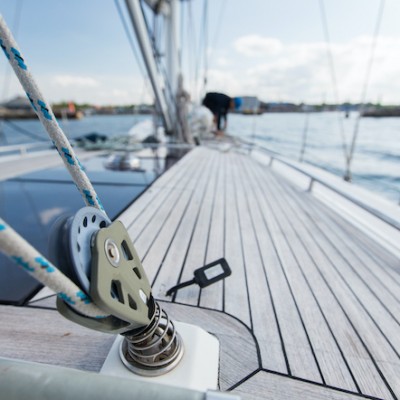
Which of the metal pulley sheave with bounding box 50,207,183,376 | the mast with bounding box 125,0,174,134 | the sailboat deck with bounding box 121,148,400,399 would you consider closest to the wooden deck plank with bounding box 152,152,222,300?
the sailboat deck with bounding box 121,148,400,399

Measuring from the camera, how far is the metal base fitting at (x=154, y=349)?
73 centimetres

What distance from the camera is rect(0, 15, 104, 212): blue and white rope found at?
565mm

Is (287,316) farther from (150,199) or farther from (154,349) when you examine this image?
(150,199)

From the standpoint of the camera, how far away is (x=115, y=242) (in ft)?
2.17

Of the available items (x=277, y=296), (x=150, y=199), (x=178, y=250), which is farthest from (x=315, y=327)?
(x=150, y=199)

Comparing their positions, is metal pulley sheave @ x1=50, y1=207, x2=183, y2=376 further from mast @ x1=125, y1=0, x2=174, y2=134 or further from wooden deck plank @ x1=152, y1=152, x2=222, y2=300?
mast @ x1=125, y1=0, x2=174, y2=134

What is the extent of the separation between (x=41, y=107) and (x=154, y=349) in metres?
0.73

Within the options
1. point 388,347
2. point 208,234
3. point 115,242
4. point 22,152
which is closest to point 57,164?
point 22,152

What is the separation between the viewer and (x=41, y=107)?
623 millimetres

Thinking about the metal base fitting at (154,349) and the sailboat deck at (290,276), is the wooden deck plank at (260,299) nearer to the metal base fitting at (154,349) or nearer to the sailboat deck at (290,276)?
the sailboat deck at (290,276)

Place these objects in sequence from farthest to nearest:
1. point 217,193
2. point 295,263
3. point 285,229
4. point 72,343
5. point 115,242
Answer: point 217,193
point 285,229
point 295,263
point 72,343
point 115,242

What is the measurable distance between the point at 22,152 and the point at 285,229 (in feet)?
15.8

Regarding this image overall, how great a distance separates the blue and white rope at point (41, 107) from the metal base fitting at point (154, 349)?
384 millimetres

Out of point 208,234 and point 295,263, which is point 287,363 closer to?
point 295,263
